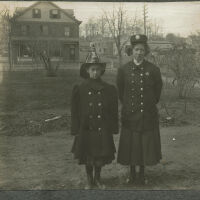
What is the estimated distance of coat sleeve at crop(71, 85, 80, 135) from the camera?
351 centimetres

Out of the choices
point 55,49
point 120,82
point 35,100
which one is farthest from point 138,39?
point 35,100

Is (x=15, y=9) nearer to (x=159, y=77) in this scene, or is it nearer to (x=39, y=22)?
(x=39, y=22)

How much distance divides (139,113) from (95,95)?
313 mm

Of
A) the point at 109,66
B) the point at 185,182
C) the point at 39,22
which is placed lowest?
the point at 185,182

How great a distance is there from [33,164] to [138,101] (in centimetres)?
82

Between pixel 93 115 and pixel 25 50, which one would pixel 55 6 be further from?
pixel 93 115

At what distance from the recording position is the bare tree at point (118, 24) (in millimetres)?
3512

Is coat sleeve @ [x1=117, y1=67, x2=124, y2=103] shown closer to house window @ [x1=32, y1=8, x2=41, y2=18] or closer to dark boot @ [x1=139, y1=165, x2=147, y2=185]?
dark boot @ [x1=139, y1=165, x2=147, y2=185]

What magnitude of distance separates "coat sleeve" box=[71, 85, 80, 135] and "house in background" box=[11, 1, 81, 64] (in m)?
0.22

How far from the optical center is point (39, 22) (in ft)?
11.5

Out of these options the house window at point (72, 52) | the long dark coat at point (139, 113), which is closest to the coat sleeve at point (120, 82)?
the long dark coat at point (139, 113)

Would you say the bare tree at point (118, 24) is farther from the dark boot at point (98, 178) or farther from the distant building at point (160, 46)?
the dark boot at point (98, 178)

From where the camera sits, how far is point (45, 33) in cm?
356

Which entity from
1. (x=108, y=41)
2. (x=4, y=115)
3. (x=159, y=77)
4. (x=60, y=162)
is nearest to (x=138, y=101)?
(x=159, y=77)
